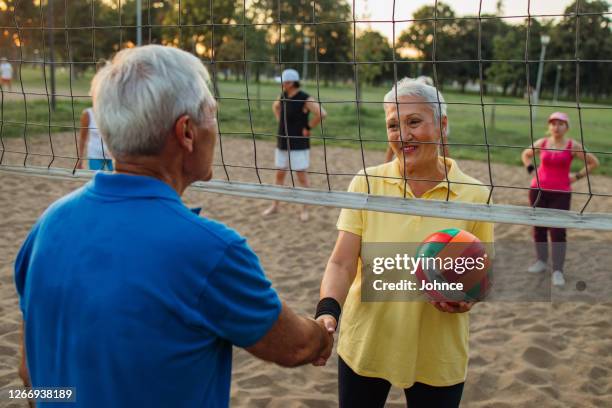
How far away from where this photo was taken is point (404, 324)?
2.07 meters

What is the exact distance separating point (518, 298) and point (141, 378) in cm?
444

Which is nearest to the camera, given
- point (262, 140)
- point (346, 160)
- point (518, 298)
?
point (518, 298)

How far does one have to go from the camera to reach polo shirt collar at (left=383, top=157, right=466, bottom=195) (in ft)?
7.18

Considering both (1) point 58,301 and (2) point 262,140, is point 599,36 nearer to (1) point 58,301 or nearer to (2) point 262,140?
(2) point 262,140

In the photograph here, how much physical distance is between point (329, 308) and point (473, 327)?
2.79 metres

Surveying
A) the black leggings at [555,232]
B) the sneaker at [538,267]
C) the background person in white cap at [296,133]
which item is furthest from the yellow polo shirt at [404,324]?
the background person in white cap at [296,133]

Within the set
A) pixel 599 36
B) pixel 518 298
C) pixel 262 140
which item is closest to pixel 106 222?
pixel 518 298

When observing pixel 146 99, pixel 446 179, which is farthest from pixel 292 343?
pixel 446 179

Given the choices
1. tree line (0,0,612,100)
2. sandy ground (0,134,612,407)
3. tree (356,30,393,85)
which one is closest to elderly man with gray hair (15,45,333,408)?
sandy ground (0,134,612,407)

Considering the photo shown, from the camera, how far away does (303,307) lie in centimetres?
460

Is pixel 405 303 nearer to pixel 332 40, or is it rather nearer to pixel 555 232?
pixel 555 232

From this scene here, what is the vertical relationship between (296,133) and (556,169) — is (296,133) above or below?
above

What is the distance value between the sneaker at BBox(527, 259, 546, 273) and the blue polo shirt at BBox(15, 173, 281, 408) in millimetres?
4897

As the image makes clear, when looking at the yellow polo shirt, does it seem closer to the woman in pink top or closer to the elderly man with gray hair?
the elderly man with gray hair
